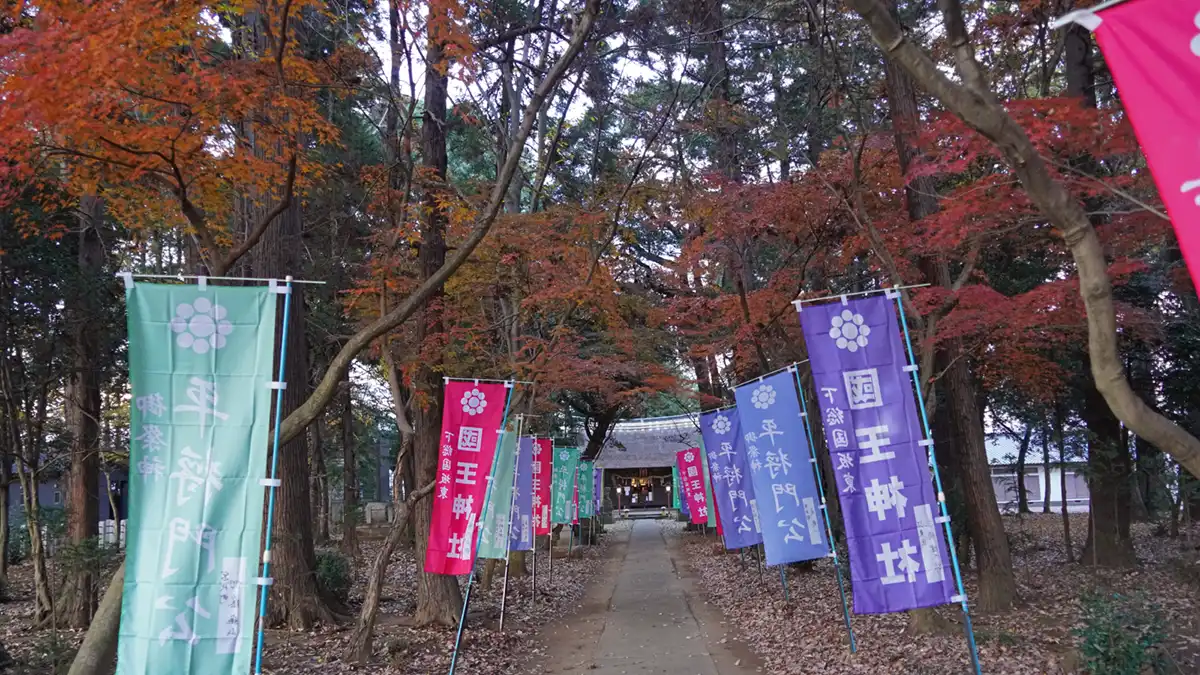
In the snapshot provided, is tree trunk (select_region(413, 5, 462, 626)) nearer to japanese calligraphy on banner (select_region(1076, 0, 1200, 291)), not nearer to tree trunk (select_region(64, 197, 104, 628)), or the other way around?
tree trunk (select_region(64, 197, 104, 628))

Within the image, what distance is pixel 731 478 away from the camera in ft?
44.8

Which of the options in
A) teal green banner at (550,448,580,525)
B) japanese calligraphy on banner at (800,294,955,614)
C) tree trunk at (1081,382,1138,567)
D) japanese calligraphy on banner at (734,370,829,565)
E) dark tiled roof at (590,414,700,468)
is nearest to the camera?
japanese calligraphy on banner at (800,294,955,614)

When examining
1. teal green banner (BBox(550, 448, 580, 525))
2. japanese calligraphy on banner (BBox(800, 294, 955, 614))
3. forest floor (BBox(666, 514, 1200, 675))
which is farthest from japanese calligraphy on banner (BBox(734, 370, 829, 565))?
teal green banner (BBox(550, 448, 580, 525))

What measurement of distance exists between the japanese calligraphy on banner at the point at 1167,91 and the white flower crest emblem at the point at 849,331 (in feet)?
11.9

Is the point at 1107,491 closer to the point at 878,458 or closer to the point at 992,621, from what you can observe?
the point at 992,621

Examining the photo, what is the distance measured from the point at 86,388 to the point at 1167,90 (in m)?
12.6

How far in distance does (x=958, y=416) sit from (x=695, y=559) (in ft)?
43.9

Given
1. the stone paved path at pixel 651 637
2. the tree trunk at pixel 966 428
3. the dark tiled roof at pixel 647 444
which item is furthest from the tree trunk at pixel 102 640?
the dark tiled roof at pixel 647 444

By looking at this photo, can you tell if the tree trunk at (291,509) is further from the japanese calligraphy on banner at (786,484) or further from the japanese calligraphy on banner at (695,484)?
the japanese calligraphy on banner at (695,484)

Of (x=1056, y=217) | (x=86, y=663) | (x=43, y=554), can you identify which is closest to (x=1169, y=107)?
(x=1056, y=217)

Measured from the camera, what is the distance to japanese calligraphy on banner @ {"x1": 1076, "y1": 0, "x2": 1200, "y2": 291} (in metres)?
2.79

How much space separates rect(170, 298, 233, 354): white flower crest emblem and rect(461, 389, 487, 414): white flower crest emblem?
3834 mm

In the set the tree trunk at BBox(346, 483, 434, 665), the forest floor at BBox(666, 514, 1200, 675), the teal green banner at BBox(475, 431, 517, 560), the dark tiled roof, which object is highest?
the dark tiled roof

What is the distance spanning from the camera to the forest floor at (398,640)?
8.23 m
